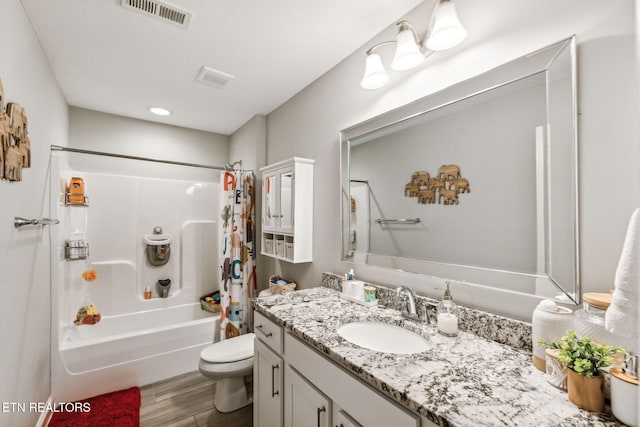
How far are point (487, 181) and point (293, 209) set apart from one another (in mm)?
1334

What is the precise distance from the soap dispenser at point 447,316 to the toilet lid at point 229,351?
4.71 ft

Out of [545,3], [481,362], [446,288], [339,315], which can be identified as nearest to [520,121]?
[545,3]

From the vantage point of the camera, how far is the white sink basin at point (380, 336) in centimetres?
127

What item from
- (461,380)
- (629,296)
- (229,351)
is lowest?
(229,351)

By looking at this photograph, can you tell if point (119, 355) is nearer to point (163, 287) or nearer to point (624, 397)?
point (163, 287)

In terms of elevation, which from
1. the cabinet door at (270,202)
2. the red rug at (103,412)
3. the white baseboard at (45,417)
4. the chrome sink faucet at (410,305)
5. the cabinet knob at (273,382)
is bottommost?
the red rug at (103,412)

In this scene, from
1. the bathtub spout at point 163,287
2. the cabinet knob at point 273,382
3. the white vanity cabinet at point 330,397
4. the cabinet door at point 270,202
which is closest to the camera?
the white vanity cabinet at point 330,397

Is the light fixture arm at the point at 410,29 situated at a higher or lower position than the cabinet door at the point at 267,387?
higher

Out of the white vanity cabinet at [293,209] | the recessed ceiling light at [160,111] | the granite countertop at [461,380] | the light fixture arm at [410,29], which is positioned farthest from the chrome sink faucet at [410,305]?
the recessed ceiling light at [160,111]

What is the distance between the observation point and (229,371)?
6.34 feet

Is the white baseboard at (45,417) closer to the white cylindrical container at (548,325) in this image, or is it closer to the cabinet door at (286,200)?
the cabinet door at (286,200)

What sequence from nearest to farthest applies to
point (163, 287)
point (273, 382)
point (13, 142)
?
1. point (13, 142)
2. point (273, 382)
3. point (163, 287)

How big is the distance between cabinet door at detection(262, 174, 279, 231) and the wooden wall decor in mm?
1211
